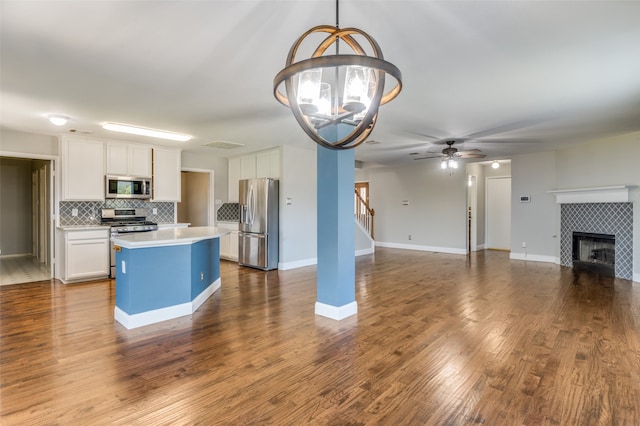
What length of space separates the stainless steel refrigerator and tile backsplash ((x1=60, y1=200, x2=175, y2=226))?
1.66 metres

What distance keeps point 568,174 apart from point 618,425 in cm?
647

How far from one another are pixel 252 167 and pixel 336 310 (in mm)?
4521

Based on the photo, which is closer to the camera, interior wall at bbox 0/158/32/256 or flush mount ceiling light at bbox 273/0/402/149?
flush mount ceiling light at bbox 273/0/402/149

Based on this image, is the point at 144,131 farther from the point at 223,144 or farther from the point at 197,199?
the point at 197,199

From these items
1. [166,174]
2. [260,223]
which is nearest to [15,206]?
[166,174]

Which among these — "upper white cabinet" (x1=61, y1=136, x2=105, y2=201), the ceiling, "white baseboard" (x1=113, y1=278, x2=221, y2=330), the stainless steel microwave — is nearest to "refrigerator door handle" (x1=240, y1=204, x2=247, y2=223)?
the stainless steel microwave

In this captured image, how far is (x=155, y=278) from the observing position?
3555 mm

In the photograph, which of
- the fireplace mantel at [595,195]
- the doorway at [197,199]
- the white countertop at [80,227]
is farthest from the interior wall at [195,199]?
the fireplace mantel at [595,195]

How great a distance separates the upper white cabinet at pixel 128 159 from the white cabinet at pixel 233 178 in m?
1.88

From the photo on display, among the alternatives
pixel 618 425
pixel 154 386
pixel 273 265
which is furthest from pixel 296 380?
pixel 273 265

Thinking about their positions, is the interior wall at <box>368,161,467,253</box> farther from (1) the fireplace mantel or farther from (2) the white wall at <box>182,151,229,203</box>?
(2) the white wall at <box>182,151,229,203</box>

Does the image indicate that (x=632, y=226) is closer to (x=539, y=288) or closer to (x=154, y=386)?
(x=539, y=288)

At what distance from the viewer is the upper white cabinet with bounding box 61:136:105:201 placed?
553 cm

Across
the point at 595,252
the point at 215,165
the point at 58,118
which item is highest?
the point at 58,118
